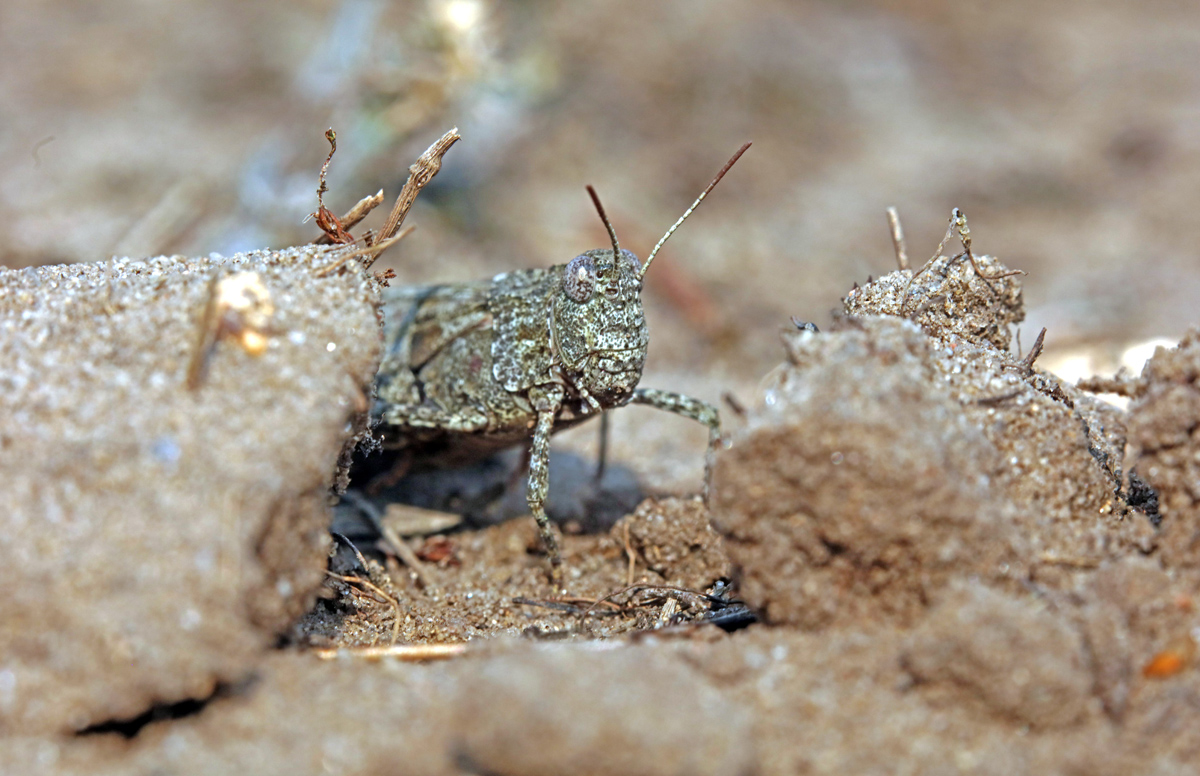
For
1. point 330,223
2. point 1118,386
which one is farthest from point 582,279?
point 1118,386

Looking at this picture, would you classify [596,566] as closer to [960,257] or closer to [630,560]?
[630,560]

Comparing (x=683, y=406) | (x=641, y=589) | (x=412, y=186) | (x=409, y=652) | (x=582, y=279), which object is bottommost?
(x=409, y=652)

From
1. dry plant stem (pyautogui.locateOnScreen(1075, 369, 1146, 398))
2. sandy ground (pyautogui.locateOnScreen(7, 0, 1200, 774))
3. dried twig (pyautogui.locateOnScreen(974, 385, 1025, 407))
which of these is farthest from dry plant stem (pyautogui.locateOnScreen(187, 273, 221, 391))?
dry plant stem (pyautogui.locateOnScreen(1075, 369, 1146, 398))

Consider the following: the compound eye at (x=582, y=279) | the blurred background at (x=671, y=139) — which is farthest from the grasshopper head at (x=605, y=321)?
the blurred background at (x=671, y=139)

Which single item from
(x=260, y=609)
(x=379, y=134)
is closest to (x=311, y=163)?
(x=379, y=134)

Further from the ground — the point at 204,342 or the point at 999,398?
the point at 999,398

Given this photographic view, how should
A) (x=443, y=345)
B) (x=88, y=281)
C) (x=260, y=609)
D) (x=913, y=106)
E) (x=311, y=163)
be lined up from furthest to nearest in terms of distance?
1. (x=913, y=106)
2. (x=311, y=163)
3. (x=443, y=345)
4. (x=88, y=281)
5. (x=260, y=609)

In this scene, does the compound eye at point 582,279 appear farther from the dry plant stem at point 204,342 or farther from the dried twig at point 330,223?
the dry plant stem at point 204,342

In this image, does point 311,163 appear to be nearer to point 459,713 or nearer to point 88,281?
point 88,281
